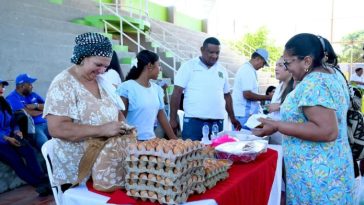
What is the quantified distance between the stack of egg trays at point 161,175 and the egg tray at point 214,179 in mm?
111

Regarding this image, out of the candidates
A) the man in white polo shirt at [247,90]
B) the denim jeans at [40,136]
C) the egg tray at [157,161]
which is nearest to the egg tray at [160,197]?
the egg tray at [157,161]

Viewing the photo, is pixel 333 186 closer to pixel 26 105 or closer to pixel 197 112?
pixel 197 112

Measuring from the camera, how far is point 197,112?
3699mm

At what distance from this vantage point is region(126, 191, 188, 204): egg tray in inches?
57.6

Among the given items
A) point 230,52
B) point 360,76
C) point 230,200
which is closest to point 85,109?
point 230,200

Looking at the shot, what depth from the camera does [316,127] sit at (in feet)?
5.65

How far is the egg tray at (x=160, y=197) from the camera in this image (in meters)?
1.46

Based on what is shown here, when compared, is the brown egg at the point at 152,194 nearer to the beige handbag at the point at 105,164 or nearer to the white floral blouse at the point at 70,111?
the beige handbag at the point at 105,164

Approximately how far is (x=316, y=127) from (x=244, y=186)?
1.72 ft

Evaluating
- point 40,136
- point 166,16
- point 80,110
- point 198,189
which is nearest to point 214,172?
point 198,189

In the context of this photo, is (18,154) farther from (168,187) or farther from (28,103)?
(168,187)

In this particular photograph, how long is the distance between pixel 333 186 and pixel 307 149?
0.24 metres

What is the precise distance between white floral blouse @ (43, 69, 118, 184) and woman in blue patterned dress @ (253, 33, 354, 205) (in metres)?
1.00

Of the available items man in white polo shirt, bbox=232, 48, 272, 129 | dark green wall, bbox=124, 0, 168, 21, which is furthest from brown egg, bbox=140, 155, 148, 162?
dark green wall, bbox=124, 0, 168, 21
